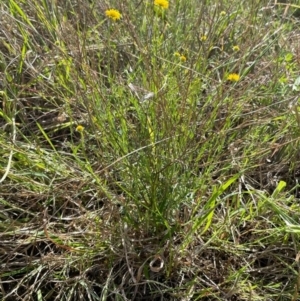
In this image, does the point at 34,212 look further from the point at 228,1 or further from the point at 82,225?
the point at 228,1

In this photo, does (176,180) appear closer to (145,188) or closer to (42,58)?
(145,188)

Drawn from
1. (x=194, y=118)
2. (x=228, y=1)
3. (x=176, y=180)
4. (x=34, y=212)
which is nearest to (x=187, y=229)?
(x=176, y=180)

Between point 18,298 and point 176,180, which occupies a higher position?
point 176,180

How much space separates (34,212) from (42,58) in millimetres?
415

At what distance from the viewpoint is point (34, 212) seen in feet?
3.98

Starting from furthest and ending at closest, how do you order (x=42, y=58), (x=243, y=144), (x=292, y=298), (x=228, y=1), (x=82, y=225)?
(x=228, y=1), (x=42, y=58), (x=243, y=144), (x=82, y=225), (x=292, y=298)

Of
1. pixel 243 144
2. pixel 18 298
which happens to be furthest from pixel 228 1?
pixel 18 298

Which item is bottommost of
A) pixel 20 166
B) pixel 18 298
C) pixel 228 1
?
pixel 18 298

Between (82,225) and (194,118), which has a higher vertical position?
(194,118)

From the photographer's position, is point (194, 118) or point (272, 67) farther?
point (272, 67)

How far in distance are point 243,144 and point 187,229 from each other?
0.93ft

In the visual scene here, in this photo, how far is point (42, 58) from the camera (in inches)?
55.4

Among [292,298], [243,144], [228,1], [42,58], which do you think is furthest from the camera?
[228,1]

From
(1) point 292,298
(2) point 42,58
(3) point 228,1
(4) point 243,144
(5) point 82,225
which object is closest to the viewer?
(1) point 292,298
